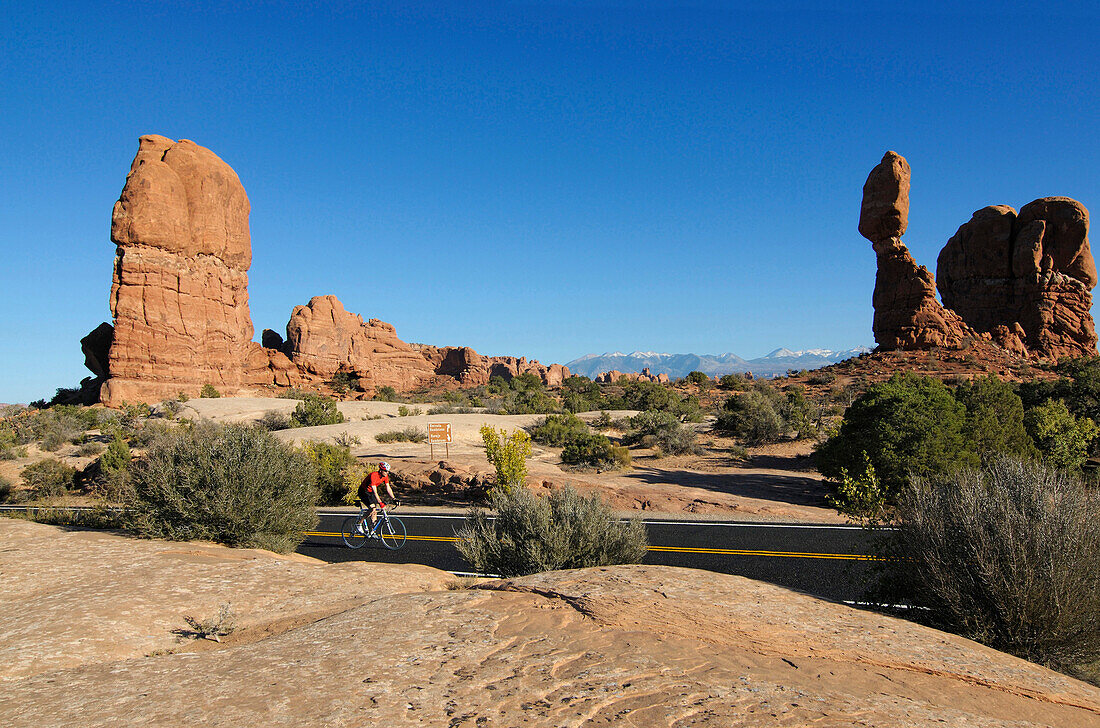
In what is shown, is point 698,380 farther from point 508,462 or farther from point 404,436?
point 508,462

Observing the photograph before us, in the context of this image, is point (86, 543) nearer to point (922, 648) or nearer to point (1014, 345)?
point (922, 648)

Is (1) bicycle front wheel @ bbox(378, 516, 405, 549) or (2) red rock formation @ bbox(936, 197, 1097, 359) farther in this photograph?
(2) red rock formation @ bbox(936, 197, 1097, 359)

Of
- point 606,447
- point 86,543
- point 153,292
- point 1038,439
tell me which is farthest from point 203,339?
point 1038,439

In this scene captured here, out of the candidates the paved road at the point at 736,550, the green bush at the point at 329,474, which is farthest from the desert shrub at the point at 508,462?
the green bush at the point at 329,474

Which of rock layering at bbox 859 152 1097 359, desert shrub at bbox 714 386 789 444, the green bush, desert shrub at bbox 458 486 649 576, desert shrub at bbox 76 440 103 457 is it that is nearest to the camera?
desert shrub at bbox 458 486 649 576

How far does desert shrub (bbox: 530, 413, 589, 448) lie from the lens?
27391mm

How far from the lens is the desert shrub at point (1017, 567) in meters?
4.89

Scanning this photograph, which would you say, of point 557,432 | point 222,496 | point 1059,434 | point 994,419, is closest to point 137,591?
A: point 222,496

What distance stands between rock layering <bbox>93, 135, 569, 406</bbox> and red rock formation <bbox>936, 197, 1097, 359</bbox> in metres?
61.7

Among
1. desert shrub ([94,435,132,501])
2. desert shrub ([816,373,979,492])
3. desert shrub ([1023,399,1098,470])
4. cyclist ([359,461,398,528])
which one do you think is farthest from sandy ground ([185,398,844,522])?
desert shrub ([1023,399,1098,470])

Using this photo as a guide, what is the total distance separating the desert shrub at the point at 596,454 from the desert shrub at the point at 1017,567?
16537 millimetres

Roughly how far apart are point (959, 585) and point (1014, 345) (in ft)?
173

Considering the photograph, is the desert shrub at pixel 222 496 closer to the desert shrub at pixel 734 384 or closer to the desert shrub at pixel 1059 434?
the desert shrub at pixel 1059 434

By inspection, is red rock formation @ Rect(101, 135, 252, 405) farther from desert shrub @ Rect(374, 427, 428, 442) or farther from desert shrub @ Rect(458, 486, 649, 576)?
desert shrub @ Rect(458, 486, 649, 576)
